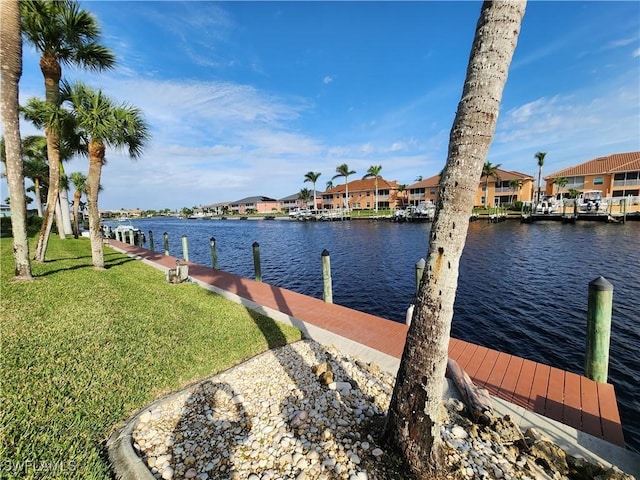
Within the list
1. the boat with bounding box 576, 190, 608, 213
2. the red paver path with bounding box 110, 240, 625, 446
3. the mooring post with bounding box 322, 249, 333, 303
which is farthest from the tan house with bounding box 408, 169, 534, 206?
the red paver path with bounding box 110, 240, 625, 446

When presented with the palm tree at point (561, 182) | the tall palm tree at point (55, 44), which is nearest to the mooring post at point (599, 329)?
the tall palm tree at point (55, 44)

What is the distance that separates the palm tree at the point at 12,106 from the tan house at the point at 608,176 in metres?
63.0

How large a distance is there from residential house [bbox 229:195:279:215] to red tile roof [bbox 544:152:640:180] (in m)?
86.3

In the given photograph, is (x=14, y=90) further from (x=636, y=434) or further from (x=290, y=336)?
(x=636, y=434)

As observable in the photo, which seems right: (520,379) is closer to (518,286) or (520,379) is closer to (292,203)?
(518,286)

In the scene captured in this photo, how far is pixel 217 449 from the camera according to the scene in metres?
3.12

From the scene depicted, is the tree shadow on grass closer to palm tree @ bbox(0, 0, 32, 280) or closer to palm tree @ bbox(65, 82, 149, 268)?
palm tree @ bbox(0, 0, 32, 280)

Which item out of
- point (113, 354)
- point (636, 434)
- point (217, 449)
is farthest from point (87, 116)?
point (636, 434)

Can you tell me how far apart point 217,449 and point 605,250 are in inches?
1048

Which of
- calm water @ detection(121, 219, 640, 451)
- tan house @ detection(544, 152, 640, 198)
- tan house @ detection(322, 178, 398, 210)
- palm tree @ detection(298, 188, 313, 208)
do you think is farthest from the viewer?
palm tree @ detection(298, 188, 313, 208)

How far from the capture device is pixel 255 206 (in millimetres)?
120188

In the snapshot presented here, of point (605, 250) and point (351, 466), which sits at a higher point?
→ point (351, 466)

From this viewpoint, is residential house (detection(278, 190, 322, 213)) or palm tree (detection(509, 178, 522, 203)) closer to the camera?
palm tree (detection(509, 178, 522, 203))

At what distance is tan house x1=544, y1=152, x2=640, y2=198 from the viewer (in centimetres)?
4291
